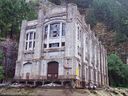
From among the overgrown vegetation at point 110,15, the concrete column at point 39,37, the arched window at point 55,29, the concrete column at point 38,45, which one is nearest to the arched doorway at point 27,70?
the concrete column at point 38,45

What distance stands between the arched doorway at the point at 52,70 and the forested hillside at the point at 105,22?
59.7 ft

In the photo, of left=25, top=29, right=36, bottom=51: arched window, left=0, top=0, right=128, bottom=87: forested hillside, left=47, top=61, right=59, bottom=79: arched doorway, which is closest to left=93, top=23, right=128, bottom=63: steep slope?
left=0, top=0, right=128, bottom=87: forested hillside

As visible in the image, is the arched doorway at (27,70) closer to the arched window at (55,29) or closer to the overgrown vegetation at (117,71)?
the arched window at (55,29)

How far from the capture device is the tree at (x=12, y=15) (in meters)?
45.9

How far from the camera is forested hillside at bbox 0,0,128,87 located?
156 feet

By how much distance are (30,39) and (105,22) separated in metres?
42.8

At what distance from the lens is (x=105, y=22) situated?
7419 centimetres

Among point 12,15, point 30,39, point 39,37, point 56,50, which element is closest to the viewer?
point 56,50

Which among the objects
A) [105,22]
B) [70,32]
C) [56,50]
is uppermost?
[105,22]

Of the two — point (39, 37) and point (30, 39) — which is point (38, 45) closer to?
point (39, 37)

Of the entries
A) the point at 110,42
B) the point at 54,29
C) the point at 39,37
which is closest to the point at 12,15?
the point at 39,37

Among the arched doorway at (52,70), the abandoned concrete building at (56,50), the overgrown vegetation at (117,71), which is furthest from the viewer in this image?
the overgrown vegetation at (117,71)

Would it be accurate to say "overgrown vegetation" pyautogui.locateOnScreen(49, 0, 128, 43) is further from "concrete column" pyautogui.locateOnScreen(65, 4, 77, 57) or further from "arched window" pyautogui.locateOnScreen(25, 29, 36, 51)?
"arched window" pyautogui.locateOnScreen(25, 29, 36, 51)

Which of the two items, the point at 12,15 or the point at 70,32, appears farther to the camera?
the point at 12,15
